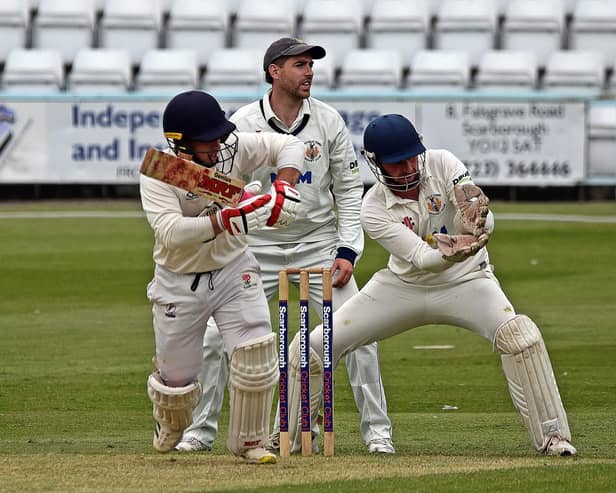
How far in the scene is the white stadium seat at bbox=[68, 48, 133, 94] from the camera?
24828 mm

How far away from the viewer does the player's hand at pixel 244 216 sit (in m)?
6.07

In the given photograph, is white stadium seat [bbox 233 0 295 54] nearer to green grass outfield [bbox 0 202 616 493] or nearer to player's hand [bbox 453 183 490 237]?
green grass outfield [bbox 0 202 616 493]

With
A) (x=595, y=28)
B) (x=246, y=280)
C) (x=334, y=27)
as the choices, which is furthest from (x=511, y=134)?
(x=246, y=280)

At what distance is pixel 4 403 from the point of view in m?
9.02

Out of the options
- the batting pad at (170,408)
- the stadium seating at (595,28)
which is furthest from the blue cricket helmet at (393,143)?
the stadium seating at (595,28)

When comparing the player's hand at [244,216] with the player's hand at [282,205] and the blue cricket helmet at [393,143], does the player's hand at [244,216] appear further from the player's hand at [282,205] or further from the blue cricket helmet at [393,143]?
the blue cricket helmet at [393,143]

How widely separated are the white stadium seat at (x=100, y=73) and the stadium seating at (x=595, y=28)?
798 centimetres

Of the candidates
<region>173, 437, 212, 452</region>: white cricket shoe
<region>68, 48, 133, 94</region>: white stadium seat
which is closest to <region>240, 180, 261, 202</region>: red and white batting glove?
<region>173, 437, 212, 452</region>: white cricket shoe

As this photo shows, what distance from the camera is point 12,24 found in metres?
26.7

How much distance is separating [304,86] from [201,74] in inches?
739

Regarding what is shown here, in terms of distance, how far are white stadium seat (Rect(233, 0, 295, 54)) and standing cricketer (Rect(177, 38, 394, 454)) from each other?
18778 millimetres

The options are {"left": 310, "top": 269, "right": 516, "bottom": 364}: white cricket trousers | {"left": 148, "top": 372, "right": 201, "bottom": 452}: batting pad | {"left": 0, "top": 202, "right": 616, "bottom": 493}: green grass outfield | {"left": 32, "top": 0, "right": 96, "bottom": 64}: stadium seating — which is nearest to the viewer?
{"left": 0, "top": 202, "right": 616, "bottom": 493}: green grass outfield

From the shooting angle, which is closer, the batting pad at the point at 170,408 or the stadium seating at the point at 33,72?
the batting pad at the point at 170,408

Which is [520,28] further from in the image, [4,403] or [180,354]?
[180,354]
